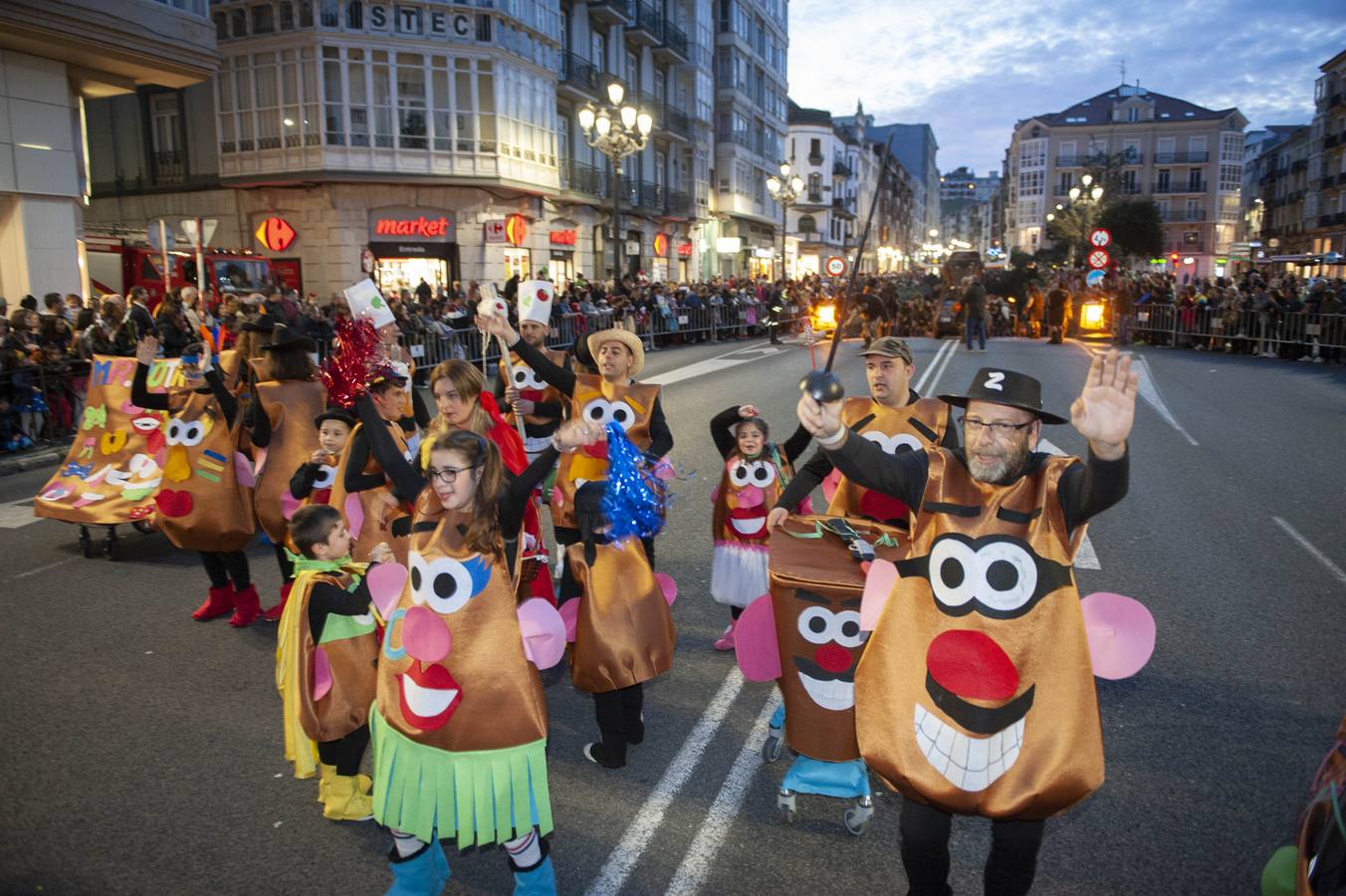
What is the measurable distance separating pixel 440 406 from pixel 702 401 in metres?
10.3

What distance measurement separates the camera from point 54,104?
1689cm

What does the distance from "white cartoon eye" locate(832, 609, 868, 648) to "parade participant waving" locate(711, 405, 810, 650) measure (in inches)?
57.9

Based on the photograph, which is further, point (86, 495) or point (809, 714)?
point (86, 495)

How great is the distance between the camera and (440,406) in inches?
180

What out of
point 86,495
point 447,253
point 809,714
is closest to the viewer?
point 809,714

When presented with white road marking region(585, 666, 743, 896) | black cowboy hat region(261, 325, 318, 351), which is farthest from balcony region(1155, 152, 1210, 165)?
white road marking region(585, 666, 743, 896)

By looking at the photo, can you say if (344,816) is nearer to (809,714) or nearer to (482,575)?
(482,575)

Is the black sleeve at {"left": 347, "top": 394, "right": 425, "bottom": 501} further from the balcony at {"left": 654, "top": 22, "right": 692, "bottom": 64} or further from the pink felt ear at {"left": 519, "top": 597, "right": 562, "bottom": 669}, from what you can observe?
the balcony at {"left": 654, "top": 22, "right": 692, "bottom": 64}

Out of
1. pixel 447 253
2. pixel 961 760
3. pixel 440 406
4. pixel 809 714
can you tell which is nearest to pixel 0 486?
pixel 440 406

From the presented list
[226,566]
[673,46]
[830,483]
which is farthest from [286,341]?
[673,46]

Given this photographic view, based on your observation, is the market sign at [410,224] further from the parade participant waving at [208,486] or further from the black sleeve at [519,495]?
the black sleeve at [519,495]

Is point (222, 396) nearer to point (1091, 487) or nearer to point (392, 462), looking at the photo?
point (392, 462)

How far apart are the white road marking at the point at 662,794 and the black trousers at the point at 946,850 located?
1.13 m

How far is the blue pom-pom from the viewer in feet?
12.4
